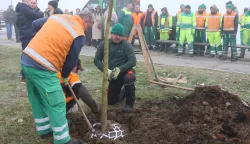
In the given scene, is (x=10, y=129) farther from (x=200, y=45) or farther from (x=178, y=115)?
(x=200, y=45)

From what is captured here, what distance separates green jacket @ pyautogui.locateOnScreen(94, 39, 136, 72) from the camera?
5.30m

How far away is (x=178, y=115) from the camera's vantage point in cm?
470

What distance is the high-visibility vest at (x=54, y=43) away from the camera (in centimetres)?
354

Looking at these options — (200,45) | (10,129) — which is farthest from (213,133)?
(200,45)

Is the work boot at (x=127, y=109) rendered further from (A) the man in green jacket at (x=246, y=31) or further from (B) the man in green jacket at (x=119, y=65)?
(A) the man in green jacket at (x=246, y=31)

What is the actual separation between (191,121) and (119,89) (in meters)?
1.62

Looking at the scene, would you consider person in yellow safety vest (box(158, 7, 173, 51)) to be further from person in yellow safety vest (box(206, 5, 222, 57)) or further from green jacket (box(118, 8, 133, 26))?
person in yellow safety vest (box(206, 5, 222, 57))

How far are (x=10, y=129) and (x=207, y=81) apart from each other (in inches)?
182

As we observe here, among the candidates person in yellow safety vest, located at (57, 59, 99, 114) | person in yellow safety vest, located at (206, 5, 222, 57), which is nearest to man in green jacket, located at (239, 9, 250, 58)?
person in yellow safety vest, located at (206, 5, 222, 57)

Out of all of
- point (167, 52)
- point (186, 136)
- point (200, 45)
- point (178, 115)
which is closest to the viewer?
point (186, 136)

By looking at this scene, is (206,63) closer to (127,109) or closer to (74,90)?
(127,109)

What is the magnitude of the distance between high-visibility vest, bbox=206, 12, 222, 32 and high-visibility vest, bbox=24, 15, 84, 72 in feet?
29.5

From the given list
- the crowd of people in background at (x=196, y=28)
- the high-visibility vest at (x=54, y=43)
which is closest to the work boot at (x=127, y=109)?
the high-visibility vest at (x=54, y=43)

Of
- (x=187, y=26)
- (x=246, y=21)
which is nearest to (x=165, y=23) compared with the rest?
(x=187, y=26)
